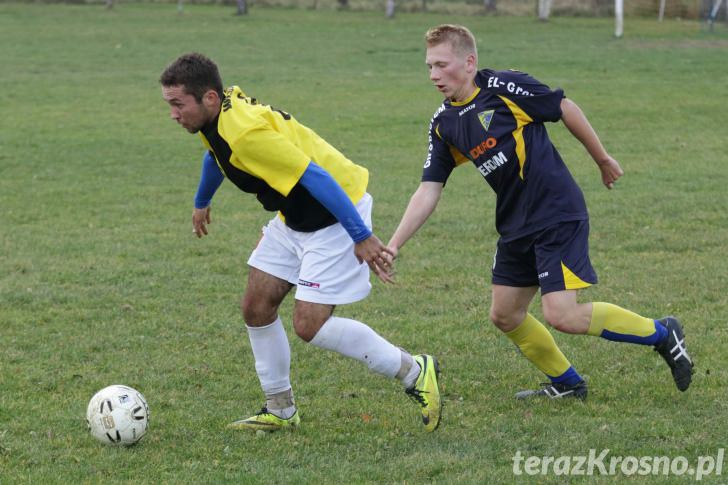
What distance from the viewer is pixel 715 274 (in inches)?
329

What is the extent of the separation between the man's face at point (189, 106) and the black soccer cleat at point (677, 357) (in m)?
2.68

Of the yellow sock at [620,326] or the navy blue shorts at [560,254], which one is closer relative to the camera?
the navy blue shorts at [560,254]

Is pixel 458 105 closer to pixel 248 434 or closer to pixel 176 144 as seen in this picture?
pixel 248 434

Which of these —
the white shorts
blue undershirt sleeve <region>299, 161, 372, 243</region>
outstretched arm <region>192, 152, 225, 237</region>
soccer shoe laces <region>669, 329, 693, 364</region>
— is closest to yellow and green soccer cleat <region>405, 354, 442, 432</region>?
the white shorts

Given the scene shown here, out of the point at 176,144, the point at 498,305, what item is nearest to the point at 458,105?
the point at 498,305

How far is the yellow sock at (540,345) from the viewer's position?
227 inches

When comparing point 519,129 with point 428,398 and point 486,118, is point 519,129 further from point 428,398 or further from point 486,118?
point 428,398

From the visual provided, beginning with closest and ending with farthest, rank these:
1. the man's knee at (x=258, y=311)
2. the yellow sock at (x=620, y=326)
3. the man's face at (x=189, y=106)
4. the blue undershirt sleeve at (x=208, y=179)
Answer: the man's face at (x=189, y=106)
the man's knee at (x=258, y=311)
the yellow sock at (x=620, y=326)
the blue undershirt sleeve at (x=208, y=179)

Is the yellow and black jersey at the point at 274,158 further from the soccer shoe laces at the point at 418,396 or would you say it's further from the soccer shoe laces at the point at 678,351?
the soccer shoe laces at the point at 678,351

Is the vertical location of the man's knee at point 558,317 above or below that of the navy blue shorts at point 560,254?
below

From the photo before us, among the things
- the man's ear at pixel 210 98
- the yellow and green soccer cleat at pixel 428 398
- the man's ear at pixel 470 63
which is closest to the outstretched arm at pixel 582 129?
the man's ear at pixel 470 63

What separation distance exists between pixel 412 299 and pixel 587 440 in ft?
10.1

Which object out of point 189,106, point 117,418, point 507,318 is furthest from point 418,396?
point 189,106

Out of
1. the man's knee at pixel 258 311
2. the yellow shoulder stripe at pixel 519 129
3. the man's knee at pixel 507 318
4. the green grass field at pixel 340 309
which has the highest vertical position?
the yellow shoulder stripe at pixel 519 129
